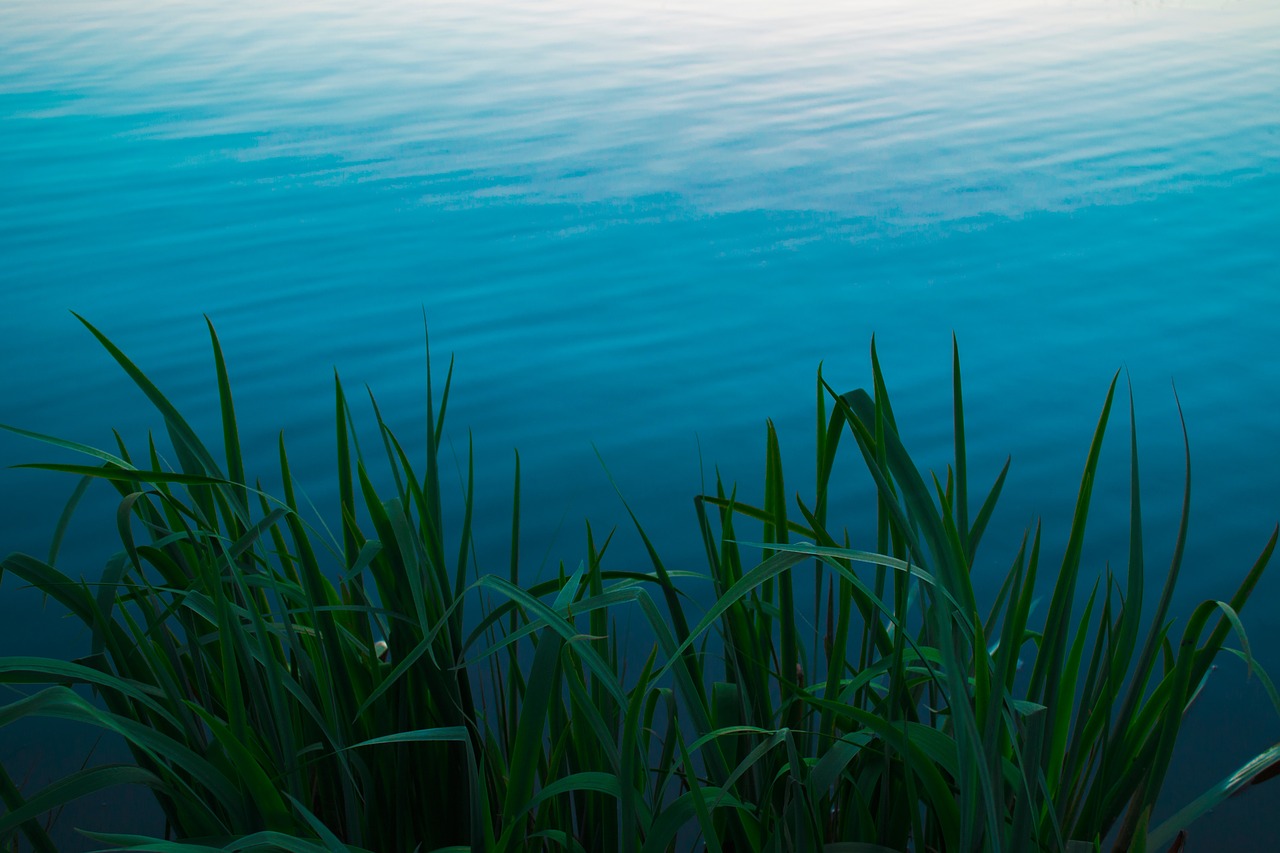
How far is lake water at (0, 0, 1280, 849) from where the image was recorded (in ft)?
7.55

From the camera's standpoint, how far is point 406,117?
18.0 ft

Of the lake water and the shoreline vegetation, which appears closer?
the shoreline vegetation

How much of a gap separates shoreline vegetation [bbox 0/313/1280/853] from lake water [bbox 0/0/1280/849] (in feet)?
2.01

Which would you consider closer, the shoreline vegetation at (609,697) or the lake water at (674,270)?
the shoreline vegetation at (609,697)

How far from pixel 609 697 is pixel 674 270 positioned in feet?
8.74

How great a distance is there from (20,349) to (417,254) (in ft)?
3.92

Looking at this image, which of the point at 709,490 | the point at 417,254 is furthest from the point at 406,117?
the point at 709,490

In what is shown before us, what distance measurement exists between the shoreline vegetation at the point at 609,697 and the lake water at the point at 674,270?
61cm

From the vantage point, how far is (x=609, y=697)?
93 cm

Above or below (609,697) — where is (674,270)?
above

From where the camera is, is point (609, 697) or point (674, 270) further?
point (674, 270)

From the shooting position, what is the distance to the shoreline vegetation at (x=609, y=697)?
71 centimetres

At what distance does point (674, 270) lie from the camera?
350 cm

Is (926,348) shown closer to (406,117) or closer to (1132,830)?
(1132,830)
